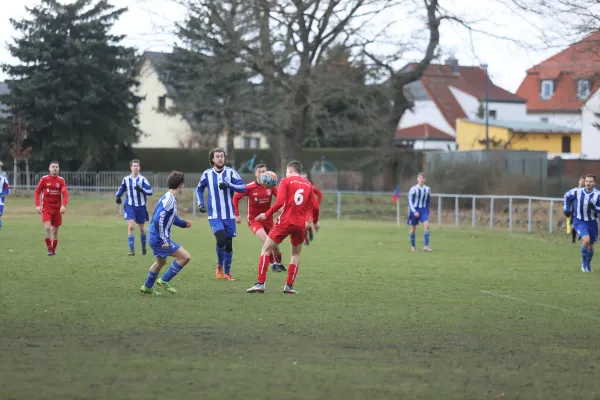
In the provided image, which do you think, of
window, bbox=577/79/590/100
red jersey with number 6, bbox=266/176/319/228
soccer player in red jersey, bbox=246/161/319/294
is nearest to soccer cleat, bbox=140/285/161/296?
soccer player in red jersey, bbox=246/161/319/294

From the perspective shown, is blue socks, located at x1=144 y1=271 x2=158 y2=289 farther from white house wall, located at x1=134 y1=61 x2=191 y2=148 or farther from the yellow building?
white house wall, located at x1=134 y1=61 x2=191 y2=148

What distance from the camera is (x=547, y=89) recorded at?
92.3 metres

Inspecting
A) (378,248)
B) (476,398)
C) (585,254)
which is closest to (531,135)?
(378,248)

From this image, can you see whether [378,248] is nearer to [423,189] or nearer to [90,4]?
[423,189]

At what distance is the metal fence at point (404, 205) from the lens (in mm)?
31859

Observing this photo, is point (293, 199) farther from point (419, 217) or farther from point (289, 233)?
point (419, 217)

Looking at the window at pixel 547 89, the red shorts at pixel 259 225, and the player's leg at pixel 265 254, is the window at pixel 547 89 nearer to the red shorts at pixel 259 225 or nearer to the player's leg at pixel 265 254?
the red shorts at pixel 259 225

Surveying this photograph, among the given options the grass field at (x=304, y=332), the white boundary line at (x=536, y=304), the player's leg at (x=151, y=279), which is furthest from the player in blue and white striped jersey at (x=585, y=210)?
the player's leg at (x=151, y=279)

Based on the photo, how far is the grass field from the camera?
7.36 m

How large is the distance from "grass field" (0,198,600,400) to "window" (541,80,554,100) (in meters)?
76.0

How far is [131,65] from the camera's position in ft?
147

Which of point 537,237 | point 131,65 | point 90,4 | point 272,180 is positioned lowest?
point 537,237

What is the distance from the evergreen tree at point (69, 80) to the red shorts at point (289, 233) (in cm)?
4228

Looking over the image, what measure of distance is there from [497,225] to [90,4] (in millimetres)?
31349
